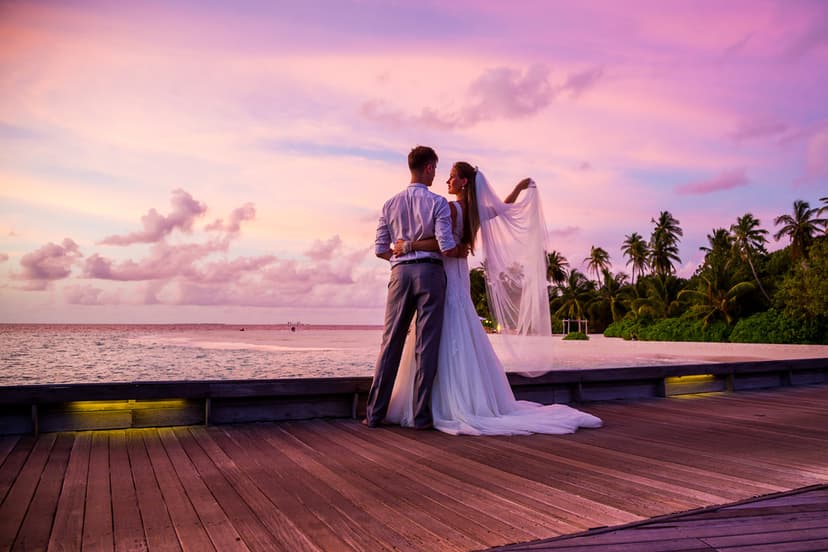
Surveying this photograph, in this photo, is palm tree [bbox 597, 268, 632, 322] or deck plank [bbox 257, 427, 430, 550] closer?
deck plank [bbox 257, 427, 430, 550]

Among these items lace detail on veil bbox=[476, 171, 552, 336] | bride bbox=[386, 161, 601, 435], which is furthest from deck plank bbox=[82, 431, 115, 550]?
lace detail on veil bbox=[476, 171, 552, 336]

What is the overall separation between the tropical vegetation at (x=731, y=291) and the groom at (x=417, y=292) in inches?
1041

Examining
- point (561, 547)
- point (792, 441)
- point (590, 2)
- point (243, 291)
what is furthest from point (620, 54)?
point (243, 291)

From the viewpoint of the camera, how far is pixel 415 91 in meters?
13.6

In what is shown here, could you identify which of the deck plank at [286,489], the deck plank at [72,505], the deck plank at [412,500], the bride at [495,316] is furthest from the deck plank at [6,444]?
the bride at [495,316]

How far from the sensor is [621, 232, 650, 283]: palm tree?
5931 cm

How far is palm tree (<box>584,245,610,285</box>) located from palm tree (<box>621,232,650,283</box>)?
3543mm

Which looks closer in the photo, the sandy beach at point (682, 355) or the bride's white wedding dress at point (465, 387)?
the bride's white wedding dress at point (465, 387)

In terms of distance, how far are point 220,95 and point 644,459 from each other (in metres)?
12.9

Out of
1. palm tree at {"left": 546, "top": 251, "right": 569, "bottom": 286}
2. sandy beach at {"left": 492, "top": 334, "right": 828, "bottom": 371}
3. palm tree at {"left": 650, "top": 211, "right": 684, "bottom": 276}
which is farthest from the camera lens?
palm tree at {"left": 546, "top": 251, "right": 569, "bottom": 286}

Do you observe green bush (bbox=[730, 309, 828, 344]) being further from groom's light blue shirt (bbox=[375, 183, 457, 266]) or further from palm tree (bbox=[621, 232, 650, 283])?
groom's light blue shirt (bbox=[375, 183, 457, 266])

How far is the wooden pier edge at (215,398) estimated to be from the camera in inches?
158

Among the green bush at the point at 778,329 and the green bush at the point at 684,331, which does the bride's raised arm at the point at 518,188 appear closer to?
the green bush at the point at 778,329

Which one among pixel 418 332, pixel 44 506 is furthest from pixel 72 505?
pixel 418 332
